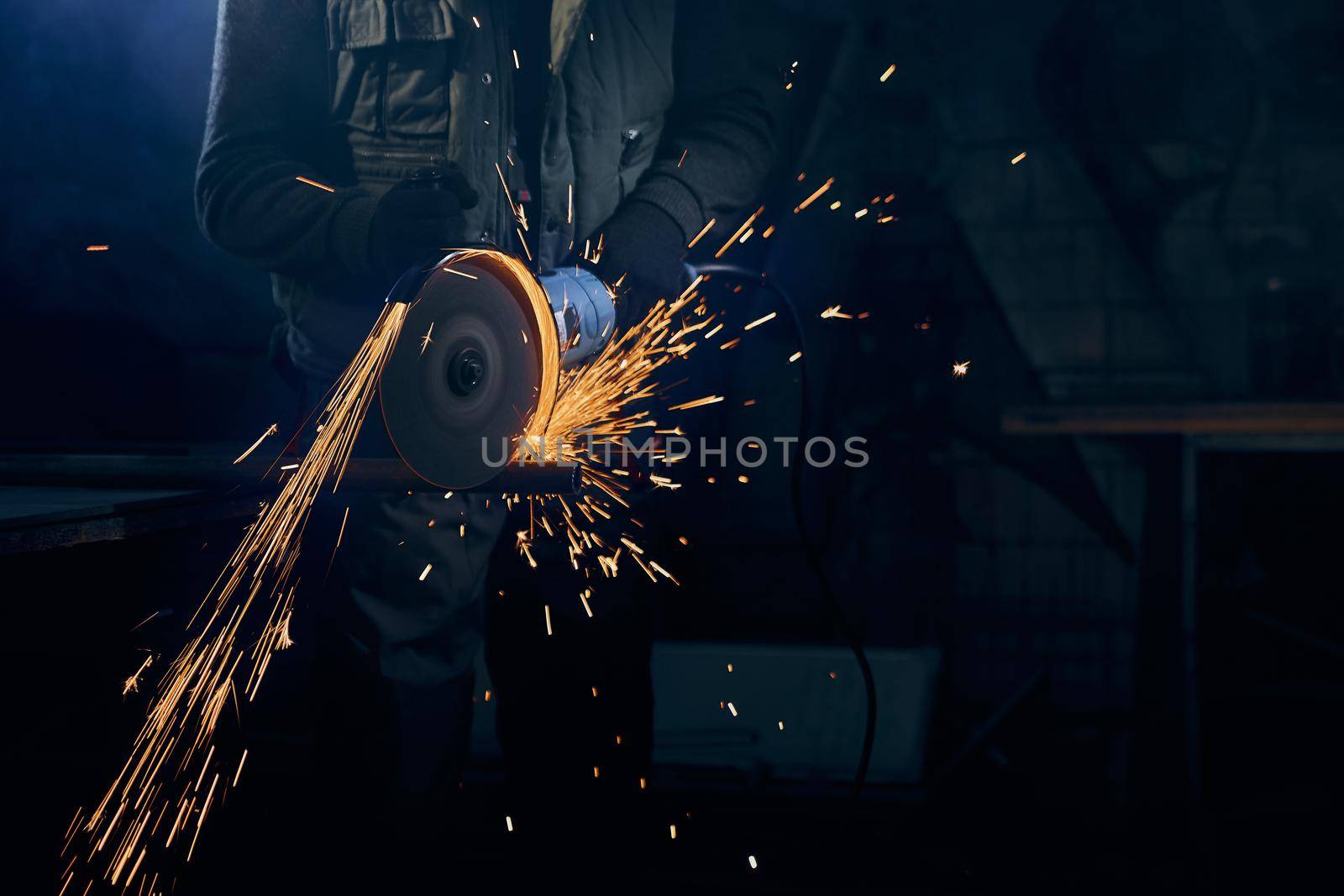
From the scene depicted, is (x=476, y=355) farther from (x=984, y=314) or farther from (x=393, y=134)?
(x=984, y=314)

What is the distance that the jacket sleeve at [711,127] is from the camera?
1785mm

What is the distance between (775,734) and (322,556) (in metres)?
1.17

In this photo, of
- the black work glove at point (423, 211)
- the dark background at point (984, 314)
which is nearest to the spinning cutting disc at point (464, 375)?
the black work glove at point (423, 211)

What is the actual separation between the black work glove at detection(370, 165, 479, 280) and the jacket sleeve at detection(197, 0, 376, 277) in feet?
0.44

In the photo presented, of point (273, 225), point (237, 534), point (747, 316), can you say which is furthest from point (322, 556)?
point (747, 316)

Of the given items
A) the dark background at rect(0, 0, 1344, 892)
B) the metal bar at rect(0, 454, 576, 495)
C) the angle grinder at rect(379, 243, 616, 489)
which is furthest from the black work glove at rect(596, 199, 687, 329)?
the dark background at rect(0, 0, 1344, 892)

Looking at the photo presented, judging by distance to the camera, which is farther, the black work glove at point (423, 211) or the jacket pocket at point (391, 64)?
the jacket pocket at point (391, 64)

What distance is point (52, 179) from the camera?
2.54 meters

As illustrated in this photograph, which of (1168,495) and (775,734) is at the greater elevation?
(1168,495)

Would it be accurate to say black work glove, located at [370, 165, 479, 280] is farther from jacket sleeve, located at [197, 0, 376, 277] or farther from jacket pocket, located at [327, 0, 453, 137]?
jacket pocket, located at [327, 0, 453, 137]

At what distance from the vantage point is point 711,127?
1867 millimetres

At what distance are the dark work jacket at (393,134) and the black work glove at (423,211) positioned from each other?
0.13m

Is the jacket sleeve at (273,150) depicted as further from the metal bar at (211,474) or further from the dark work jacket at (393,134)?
the metal bar at (211,474)

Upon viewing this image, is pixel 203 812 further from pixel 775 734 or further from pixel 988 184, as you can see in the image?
pixel 988 184
